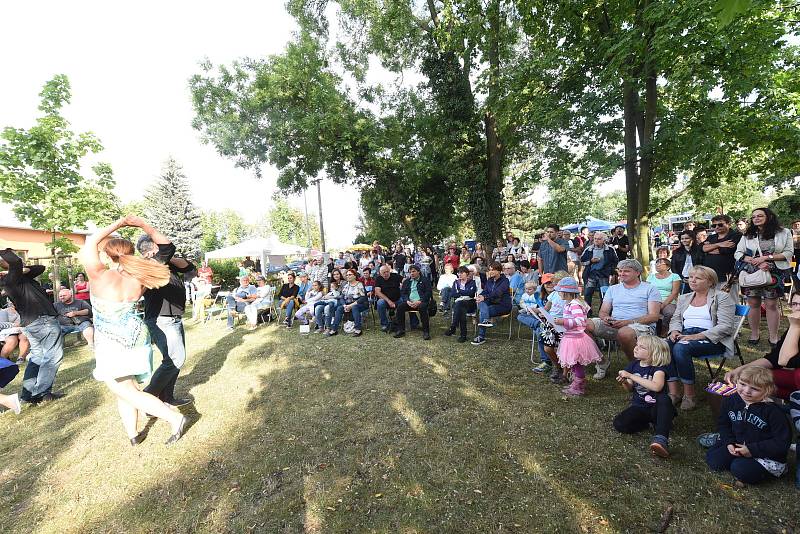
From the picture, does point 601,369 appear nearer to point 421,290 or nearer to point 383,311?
point 421,290

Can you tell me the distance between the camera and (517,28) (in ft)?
39.7

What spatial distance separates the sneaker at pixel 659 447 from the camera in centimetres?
262

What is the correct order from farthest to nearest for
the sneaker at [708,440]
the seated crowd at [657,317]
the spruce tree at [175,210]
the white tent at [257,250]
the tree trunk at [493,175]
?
1. the spruce tree at [175,210]
2. the white tent at [257,250]
3. the tree trunk at [493,175]
4. the sneaker at [708,440]
5. the seated crowd at [657,317]

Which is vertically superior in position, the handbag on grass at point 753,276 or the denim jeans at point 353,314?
the handbag on grass at point 753,276

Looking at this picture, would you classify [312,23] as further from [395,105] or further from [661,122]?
[661,122]

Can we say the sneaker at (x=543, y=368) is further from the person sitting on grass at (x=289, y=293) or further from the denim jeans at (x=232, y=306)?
the denim jeans at (x=232, y=306)

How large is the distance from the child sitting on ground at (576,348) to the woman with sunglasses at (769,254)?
2.47 meters

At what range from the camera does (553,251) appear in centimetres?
708

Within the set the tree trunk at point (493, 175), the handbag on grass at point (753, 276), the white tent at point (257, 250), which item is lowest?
the handbag on grass at point (753, 276)

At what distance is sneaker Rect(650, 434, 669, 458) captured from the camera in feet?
8.59

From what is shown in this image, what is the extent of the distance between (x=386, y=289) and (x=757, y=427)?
569 cm

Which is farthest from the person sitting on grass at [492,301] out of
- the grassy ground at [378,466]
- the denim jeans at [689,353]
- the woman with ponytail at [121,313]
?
the woman with ponytail at [121,313]

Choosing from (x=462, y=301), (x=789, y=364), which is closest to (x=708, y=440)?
(x=789, y=364)

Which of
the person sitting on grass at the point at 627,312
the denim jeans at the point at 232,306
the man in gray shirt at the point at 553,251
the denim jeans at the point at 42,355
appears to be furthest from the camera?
the denim jeans at the point at 232,306
